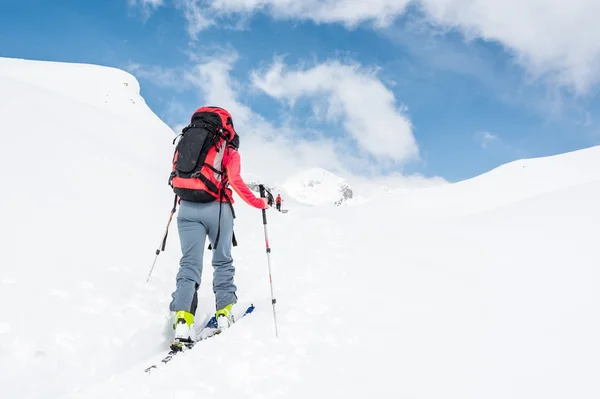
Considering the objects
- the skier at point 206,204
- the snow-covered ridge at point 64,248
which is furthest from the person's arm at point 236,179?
the snow-covered ridge at point 64,248

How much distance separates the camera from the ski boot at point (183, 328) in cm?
463

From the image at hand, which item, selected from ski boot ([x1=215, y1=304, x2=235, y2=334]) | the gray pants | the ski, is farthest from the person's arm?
the ski

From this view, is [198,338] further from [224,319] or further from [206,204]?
[206,204]

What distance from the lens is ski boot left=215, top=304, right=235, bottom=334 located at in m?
5.14

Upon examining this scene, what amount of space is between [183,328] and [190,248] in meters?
1.00

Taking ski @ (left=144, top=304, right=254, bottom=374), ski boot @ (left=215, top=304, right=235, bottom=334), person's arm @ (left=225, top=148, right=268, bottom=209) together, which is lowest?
ski @ (left=144, top=304, right=254, bottom=374)

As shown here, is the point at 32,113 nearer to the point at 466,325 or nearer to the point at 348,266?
the point at 348,266

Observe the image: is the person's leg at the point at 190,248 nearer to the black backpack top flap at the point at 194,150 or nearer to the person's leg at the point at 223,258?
the person's leg at the point at 223,258

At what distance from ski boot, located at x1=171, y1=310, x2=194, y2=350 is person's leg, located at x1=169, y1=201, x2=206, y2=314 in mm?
205

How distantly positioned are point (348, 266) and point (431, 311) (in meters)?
2.90

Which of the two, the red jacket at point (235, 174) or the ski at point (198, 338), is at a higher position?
the red jacket at point (235, 174)

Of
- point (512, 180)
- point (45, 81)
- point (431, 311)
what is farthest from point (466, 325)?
point (45, 81)

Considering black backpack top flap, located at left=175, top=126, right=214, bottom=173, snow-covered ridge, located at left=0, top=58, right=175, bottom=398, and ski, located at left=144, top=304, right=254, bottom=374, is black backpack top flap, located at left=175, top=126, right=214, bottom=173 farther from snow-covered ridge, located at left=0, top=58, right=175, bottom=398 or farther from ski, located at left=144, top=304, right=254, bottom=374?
snow-covered ridge, located at left=0, top=58, right=175, bottom=398

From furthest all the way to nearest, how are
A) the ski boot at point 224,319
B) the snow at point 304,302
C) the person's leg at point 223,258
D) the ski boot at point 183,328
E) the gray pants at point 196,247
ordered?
1. the person's leg at point 223,258
2. the ski boot at point 224,319
3. the gray pants at point 196,247
4. the ski boot at point 183,328
5. the snow at point 304,302
